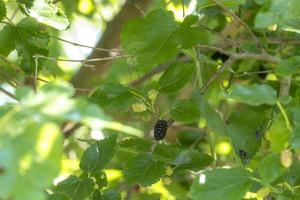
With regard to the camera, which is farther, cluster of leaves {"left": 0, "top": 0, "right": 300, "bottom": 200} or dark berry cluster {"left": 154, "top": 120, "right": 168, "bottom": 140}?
dark berry cluster {"left": 154, "top": 120, "right": 168, "bottom": 140}

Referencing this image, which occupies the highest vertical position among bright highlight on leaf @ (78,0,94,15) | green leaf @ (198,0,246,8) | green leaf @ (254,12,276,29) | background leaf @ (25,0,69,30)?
bright highlight on leaf @ (78,0,94,15)

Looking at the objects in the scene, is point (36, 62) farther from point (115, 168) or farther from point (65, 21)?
point (115, 168)

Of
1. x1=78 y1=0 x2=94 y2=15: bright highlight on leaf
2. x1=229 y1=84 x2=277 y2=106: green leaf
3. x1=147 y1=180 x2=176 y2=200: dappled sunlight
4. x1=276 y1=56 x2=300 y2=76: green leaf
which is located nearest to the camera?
x1=229 y1=84 x2=277 y2=106: green leaf

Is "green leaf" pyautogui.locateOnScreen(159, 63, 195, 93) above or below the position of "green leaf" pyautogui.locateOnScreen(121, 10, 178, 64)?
below

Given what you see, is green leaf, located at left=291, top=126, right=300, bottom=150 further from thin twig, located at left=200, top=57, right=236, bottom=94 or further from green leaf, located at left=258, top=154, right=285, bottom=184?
thin twig, located at left=200, top=57, right=236, bottom=94

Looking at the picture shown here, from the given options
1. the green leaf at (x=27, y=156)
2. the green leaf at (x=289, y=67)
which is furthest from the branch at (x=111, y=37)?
the green leaf at (x=27, y=156)

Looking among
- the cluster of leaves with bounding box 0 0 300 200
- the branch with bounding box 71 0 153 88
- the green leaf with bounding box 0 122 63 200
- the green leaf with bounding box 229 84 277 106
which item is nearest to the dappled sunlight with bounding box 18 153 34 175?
the green leaf with bounding box 0 122 63 200
